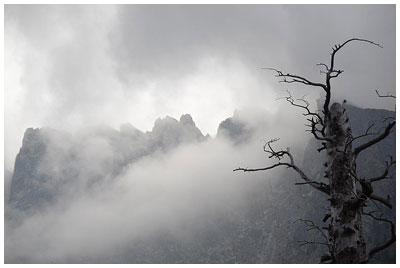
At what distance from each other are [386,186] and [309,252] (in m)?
49.9

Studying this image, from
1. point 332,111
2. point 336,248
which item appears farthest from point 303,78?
point 336,248

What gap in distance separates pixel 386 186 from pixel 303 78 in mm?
183943

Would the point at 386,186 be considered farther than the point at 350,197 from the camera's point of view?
Yes

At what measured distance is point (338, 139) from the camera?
7312 mm

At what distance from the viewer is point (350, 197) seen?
6.59 m

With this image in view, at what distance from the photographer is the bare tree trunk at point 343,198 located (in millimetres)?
6363

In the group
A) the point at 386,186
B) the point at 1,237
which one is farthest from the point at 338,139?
the point at 386,186

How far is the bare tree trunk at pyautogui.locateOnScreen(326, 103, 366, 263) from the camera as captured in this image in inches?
251

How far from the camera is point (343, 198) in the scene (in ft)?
21.8
